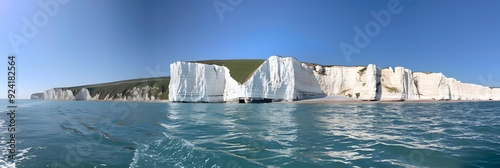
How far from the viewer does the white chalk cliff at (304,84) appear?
233ft

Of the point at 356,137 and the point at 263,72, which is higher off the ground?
the point at 263,72

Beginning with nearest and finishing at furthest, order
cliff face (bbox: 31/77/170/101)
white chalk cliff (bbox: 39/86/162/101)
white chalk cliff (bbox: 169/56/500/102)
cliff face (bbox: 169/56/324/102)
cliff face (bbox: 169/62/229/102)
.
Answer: cliff face (bbox: 169/56/324/102) < white chalk cliff (bbox: 169/56/500/102) < cliff face (bbox: 169/62/229/102) < cliff face (bbox: 31/77/170/101) < white chalk cliff (bbox: 39/86/162/101)

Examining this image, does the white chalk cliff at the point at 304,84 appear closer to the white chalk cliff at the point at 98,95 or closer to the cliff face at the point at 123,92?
the cliff face at the point at 123,92

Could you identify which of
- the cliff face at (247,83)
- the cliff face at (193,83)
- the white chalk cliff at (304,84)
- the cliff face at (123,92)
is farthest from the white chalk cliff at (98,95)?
the white chalk cliff at (304,84)

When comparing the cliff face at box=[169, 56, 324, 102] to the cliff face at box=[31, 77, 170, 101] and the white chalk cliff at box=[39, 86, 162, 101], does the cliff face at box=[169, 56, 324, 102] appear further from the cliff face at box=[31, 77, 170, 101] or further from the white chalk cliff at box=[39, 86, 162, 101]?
the white chalk cliff at box=[39, 86, 162, 101]

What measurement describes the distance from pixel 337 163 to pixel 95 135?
1029 centimetres

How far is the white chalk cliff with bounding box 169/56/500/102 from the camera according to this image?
71125 millimetres

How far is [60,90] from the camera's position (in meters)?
142

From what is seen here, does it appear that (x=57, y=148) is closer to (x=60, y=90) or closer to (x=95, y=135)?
(x=95, y=135)

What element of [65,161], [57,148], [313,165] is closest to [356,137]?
[313,165]

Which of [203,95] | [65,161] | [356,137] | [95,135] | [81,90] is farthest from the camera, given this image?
[81,90]

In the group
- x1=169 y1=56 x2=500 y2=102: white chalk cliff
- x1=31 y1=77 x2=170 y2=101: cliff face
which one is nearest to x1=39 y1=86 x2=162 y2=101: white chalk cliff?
x1=31 y1=77 x2=170 y2=101: cliff face

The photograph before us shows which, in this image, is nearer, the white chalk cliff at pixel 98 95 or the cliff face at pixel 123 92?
the cliff face at pixel 123 92

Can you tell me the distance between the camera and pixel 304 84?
79312 mm
